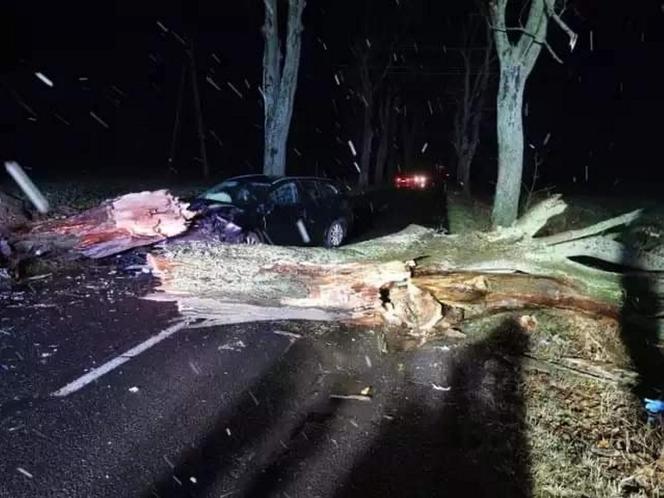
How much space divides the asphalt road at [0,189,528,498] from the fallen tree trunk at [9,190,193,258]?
2.21 meters

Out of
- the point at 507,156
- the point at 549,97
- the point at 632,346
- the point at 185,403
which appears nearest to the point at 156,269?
the point at 185,403

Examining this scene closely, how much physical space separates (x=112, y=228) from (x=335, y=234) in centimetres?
496

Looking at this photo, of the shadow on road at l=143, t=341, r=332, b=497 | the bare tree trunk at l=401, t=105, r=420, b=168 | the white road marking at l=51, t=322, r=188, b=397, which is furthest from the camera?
the bare tree trunk at l=401, t=105, r=420, b=168

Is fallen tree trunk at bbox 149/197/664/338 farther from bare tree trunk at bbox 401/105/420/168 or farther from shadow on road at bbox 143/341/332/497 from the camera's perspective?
bare tree trunk at bbox 401/105/420/168

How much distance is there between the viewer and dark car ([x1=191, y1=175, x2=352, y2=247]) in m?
9.60

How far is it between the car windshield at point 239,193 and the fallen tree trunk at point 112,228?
3.50 feet

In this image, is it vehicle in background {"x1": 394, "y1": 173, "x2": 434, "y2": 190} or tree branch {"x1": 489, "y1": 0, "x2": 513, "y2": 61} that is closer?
tree branch {"x1": 489, "y1": 0, "x2": 513, "y2": 61}

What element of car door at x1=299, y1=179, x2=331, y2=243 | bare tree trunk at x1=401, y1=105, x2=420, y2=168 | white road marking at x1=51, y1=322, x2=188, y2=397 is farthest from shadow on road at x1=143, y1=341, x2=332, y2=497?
bare tree trunk at x1=401, y1=105, x2=420, y2=168

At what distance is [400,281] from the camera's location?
6.61 meters

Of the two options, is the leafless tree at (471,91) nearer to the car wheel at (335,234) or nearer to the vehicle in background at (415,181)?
the vehicle in background at (415,181)

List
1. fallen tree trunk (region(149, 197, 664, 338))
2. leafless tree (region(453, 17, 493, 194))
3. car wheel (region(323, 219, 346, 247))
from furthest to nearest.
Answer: leafless tree (region(453, 17, 493, 194)) → car wheel (region(323, 219, 346, 247)) → fallen tree trunk (region(149, 197, 664, 338))

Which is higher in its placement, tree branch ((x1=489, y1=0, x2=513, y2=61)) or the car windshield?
tree branch ((x1=489, y1=0, x2=513, y2=61))

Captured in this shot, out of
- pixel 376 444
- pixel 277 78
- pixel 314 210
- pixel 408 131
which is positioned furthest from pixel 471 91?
pixel 376 444

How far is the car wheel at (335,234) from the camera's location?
11891mm
